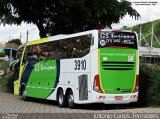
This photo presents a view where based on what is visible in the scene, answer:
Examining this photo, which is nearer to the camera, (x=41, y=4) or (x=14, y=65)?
(x=14, y=65)

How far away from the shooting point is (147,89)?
67.2 feet

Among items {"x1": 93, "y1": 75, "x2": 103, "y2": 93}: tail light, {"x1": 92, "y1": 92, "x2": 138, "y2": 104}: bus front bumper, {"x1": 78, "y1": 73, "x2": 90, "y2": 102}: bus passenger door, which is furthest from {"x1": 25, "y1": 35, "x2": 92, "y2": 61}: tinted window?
{"x1": 92, "y1": 92, "x2": 138, "y2": 104}: bus front bumper

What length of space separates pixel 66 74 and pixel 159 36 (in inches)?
3523

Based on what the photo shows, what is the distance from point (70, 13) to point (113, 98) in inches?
538

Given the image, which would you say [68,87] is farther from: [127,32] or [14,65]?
[14,65]

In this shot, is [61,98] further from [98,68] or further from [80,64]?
[98,68]

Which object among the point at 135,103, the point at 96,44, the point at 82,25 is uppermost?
the point at 82,25

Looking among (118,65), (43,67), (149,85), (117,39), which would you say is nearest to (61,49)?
(43,67)

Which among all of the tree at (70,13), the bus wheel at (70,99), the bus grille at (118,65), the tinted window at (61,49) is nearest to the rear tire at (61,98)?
the bus wheel at (70,99)

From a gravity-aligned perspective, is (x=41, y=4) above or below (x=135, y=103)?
above

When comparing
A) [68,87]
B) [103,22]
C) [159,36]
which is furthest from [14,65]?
[159,36]

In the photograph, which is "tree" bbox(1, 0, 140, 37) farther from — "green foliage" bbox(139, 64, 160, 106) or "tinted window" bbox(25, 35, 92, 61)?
"green foliage" bbox(139, 64, 160, 106)

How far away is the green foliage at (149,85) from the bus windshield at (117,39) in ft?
5.51

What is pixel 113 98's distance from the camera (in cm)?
1912
